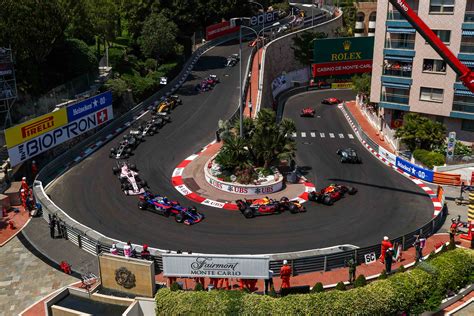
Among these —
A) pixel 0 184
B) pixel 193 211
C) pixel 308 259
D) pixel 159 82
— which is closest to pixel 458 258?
pixel 308 259

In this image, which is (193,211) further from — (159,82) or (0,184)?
(159,82)

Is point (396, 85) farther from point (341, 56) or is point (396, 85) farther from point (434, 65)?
point (341, 56)

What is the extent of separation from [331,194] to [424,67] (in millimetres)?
24486

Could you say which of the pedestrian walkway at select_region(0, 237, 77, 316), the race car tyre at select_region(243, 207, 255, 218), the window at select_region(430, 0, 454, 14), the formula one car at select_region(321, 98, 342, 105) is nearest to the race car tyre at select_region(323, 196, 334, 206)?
the race car tyre at select_region(243, 207, 255, 218)

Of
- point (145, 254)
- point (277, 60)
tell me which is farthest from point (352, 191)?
point (277, 60)

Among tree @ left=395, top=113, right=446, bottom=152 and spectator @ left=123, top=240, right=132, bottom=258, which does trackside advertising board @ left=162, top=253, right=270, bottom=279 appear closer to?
spectator @ left=123, top=240, right=132, bottom=258

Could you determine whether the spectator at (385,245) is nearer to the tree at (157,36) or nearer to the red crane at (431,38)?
the red crane at (431,38)

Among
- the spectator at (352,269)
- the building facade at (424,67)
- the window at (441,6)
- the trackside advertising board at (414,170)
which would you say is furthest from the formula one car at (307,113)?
the spectator at (352,269)

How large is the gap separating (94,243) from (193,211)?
7.66 meters

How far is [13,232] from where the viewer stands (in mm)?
35938

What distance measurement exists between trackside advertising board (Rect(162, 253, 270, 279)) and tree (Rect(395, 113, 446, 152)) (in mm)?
29676

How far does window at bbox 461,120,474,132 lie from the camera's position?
2195 inches

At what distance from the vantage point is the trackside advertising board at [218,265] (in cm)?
2645

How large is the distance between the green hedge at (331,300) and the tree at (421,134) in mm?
25991
